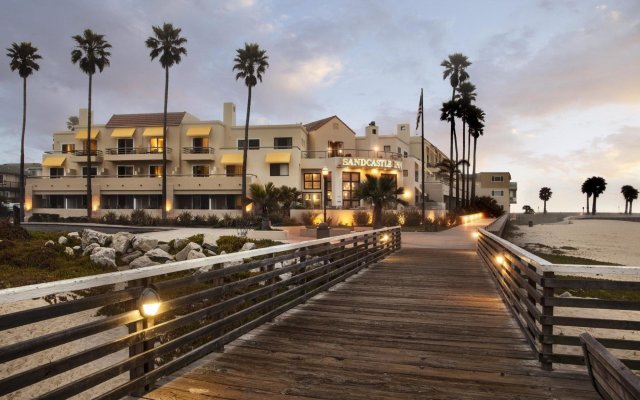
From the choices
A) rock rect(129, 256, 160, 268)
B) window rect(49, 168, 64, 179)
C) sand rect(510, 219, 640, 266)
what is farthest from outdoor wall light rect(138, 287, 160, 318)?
window rect(49, 168, 64, 179)

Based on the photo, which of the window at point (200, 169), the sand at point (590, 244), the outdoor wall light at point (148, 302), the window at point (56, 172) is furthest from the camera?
the window at point (56, 172)

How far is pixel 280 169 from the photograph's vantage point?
47.6 meters

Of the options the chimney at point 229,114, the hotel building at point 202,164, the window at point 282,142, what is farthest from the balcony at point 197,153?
the window at point 282,142

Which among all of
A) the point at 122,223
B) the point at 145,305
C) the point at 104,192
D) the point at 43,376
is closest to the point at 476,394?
the point at 145,305

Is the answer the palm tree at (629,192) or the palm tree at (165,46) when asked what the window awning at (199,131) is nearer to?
the palm tree at (165,46)

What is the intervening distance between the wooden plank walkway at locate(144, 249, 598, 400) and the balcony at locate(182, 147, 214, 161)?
42.8 metres

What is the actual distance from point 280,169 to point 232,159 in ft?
18.4

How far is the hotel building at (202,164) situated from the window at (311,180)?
0.37 feet

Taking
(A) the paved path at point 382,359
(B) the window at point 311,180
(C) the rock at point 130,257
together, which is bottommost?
(C) the rock at point 130,257

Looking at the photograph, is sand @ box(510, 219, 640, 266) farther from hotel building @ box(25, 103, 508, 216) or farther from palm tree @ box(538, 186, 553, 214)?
palm tree @ box(538, 186, 553, 214)

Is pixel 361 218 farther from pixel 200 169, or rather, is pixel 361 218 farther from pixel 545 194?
pixel 545 194

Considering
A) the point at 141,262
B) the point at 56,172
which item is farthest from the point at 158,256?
the point at 56,172

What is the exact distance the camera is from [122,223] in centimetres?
4144

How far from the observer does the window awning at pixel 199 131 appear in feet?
163
